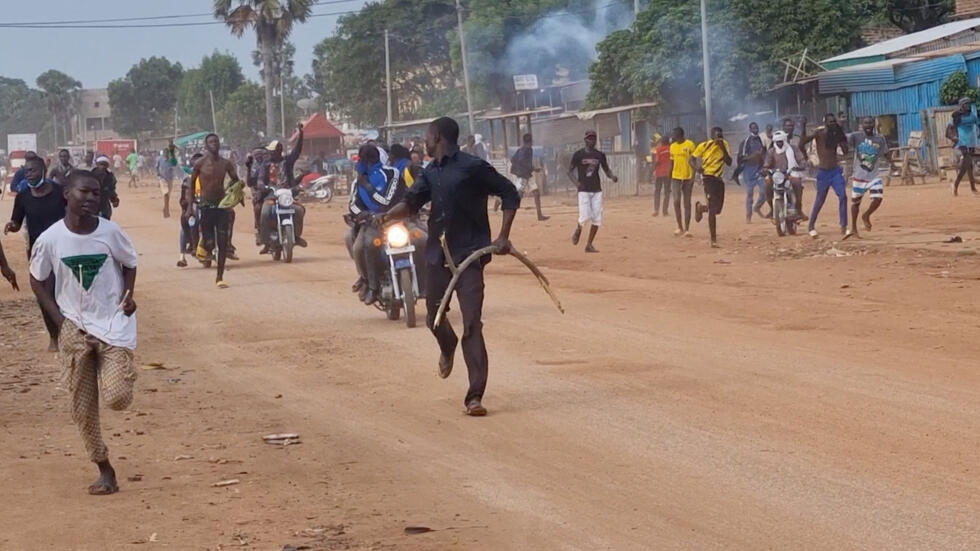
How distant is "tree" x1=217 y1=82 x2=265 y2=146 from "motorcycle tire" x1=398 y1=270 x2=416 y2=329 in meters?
84.8

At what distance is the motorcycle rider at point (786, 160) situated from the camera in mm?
21766

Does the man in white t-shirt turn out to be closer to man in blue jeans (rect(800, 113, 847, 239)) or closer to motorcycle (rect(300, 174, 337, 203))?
man in blue jeans (rect(800, 113, 847, 239))

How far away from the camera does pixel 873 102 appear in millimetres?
38594

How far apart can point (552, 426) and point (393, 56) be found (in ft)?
232

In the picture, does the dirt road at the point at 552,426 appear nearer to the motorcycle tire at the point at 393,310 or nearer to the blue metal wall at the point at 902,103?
the motorcycle tire at the point at 393,310

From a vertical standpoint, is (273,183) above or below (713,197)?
above

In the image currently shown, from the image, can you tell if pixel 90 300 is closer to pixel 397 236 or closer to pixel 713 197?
pixel 397 236

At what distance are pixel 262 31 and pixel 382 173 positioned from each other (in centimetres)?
5368

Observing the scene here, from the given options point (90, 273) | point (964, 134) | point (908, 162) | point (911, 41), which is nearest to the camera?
point (90, 273)

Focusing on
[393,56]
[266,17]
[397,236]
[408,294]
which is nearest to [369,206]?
[397,236]

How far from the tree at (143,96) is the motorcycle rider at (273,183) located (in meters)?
111

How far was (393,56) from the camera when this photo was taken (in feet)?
255

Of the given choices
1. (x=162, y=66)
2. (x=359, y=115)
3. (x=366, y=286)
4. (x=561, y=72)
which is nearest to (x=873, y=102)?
(x=366, y=286)

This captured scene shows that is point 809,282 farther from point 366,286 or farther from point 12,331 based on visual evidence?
point 12,331
